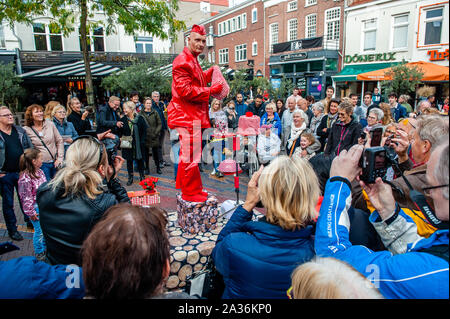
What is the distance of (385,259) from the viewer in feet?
3.92

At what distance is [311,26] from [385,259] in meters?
25.0

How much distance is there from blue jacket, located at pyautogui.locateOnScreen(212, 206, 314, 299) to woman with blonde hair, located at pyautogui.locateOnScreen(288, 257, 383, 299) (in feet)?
1.66

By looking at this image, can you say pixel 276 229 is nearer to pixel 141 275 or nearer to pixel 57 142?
pixel 141 275

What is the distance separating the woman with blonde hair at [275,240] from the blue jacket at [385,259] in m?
0.11

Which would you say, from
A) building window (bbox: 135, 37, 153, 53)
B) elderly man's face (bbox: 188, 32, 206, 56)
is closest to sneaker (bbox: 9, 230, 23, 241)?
elderly man's face (bbox: 188, 32, 206, 56)

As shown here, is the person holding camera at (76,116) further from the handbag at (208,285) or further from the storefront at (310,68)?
the storefront at (310,68)

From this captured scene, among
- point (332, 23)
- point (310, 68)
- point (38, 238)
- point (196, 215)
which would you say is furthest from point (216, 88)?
point (310, 68)

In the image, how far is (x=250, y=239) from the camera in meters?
1.56

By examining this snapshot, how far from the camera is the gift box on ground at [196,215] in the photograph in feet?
10.8

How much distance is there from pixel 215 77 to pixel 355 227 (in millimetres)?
2102

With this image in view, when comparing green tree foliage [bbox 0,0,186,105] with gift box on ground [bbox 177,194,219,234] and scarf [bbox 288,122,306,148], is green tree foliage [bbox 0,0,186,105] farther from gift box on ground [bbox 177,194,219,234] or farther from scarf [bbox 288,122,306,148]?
gift box on ground [bbox 177,194,219,234]

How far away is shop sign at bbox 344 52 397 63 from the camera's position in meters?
16.8

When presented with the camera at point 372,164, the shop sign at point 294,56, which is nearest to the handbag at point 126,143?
the camera at point 372,164
